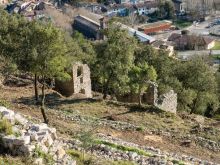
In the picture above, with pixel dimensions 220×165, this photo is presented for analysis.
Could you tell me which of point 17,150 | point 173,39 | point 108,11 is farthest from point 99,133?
point 108,11

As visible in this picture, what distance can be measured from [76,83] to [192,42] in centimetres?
5961

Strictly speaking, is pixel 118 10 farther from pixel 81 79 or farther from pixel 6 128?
pixel 6 128

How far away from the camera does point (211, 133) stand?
26172 millimetres

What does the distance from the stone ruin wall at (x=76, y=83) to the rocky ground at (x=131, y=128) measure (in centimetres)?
180

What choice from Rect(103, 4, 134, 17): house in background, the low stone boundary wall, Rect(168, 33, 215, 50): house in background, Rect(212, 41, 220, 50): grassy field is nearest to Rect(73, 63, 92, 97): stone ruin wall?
the low stone boundary wall

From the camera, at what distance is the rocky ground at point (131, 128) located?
65.0ft

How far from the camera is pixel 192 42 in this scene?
291 ft

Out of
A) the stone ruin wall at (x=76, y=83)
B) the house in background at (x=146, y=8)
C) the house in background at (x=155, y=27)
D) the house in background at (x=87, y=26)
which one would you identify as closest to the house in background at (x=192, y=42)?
the house in background at (x=155, y=27)

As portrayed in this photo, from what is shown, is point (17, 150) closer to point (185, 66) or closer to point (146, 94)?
point (146, 94)

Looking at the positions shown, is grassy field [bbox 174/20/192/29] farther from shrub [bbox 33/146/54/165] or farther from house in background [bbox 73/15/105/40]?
shrub [bbox 33/146/54/165]

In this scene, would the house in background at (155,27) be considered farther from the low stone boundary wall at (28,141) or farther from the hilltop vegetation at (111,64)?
the low stone boundary wall at (28,141)

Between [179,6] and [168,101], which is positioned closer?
[168,101]

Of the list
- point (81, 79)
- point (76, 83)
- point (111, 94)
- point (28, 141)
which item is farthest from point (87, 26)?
point (28, 141)

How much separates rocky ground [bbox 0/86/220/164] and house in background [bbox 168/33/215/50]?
58094mm
